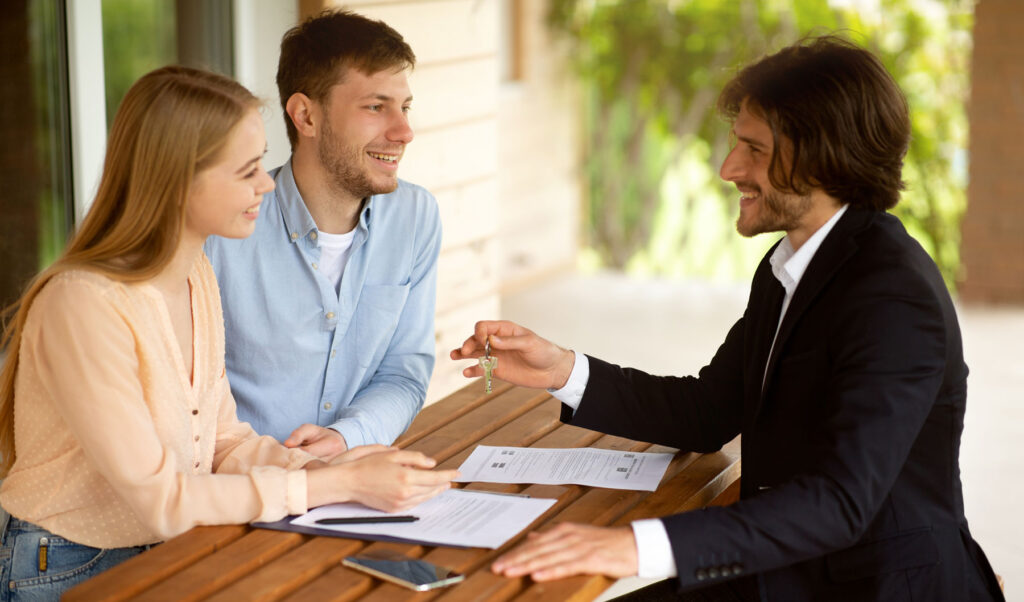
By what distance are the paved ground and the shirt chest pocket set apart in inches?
59.2

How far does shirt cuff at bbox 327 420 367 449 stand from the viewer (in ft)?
7.40

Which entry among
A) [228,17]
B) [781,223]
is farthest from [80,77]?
[781,223]

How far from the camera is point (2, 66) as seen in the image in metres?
3.19

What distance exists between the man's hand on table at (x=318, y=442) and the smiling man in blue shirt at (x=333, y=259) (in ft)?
0.74

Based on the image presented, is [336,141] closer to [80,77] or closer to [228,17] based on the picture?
[80,77]

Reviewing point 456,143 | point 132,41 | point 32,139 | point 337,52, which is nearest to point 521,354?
point 337,52

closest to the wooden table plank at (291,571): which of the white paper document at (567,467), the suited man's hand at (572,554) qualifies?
the suited man's hand at (572,554)

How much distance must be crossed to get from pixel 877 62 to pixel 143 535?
1450 mm

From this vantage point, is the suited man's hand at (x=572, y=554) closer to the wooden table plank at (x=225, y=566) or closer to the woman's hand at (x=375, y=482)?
the woman's hand at (x=375, y=482)

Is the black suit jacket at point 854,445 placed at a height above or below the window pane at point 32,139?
below

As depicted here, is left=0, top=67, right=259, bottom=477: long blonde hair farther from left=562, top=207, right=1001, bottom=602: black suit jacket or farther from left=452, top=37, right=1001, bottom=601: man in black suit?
left=562, top=207, right=1001, bottom=602: black suit jacket

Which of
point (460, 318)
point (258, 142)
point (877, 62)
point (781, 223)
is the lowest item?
point (460, 318)

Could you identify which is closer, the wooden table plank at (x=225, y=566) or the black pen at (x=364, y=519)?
the wooden table plank at (x=225, y=566)

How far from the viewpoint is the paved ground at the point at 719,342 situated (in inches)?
166
